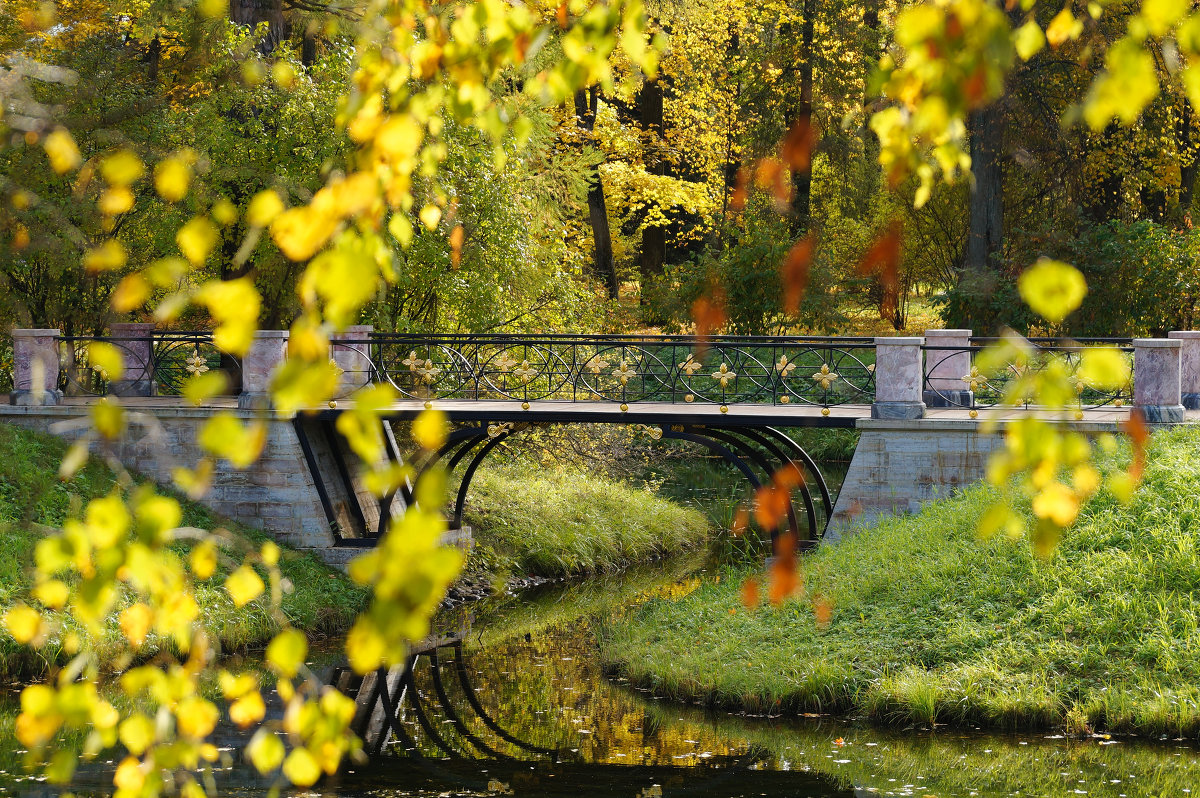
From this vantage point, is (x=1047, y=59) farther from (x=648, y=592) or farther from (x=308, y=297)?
(x=308, y=297)

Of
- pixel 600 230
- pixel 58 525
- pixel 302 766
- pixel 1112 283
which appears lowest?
pixel 58 525

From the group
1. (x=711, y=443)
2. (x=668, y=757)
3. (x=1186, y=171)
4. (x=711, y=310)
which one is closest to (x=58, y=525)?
(x=711, y=443)

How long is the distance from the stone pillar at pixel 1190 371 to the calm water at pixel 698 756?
23.6 feet

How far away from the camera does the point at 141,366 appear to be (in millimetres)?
17531

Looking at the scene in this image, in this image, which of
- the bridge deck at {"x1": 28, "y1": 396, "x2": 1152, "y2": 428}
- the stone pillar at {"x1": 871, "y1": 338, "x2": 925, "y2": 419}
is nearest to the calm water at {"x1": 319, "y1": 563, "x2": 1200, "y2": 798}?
Result: the bridge deck at {"x1": 28, "y1": 396, "x2": 1152, "y2": 428}

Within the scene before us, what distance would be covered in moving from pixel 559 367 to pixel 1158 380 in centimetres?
915

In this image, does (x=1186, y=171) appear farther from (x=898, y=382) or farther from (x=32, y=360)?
(x=32, y=360)

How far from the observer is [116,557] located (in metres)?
2.29

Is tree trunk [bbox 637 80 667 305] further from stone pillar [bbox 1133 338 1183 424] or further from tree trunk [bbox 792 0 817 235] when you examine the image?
stone pillar [bbox 1133 338 1183 424]

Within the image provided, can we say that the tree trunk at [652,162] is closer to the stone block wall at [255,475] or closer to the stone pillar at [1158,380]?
the stone block wall at [255,475]

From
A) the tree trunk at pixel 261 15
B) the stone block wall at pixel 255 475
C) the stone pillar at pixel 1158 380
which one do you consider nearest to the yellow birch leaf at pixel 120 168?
the stone pillar at pixel 1158 380

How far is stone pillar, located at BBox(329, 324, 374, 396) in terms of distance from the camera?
16594mm

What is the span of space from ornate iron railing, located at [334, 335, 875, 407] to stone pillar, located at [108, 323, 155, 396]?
111 inches

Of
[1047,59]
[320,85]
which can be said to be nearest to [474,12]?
[320,85]
